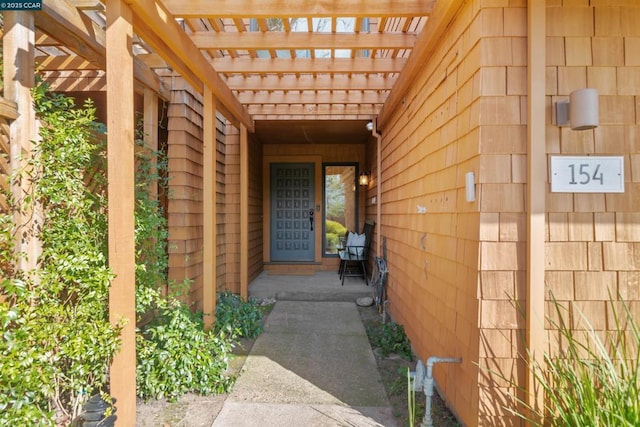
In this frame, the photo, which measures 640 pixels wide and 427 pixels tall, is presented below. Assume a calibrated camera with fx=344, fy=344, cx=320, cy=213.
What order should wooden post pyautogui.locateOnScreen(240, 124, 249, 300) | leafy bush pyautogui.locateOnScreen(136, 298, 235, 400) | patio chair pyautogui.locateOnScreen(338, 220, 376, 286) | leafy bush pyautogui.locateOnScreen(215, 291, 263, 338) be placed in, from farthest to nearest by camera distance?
patio chair pyautogui.locateOnScreen(338, 220, 376, 286) < wooden post pyautogui.locateOnScreen(240, 124, 249, 300) < leafy bush pyautogui.locateOnScreen(215, 291, 263, 338) < leafy bush pyautogui.locateOnScreen(136, 298, 235, 400)

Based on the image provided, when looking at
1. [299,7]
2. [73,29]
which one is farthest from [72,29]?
[299,7]

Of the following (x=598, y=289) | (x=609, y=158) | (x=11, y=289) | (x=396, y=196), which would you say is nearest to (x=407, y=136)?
(x=396, y=196)

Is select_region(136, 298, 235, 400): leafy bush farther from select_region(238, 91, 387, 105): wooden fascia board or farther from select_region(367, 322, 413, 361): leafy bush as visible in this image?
select_region(238, 91, 387, 105): wooden fascia board

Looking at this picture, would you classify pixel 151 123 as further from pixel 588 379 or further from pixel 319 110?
pixel 588 379

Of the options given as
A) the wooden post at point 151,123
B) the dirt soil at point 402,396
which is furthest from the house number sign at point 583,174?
the wooden post at point 151,123

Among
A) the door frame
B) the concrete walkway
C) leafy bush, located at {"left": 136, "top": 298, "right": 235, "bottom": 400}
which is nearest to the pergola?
leafy bush, located at {"left": 136, "top": 298, "right": 235, "bottom": 400}

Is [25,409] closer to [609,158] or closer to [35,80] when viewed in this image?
[35,80]

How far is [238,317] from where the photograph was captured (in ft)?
11.6

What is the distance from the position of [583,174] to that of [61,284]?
2.57 metres

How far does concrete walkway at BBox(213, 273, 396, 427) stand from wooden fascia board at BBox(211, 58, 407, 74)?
8.20 ft

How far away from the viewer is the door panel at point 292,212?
6594 millimetres

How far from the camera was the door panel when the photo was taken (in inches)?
260

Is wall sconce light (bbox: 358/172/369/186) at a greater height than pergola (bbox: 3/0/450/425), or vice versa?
pergola (bbox: 3/0/450/425)

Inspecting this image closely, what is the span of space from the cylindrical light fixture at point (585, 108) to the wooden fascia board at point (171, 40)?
221 centimetres
